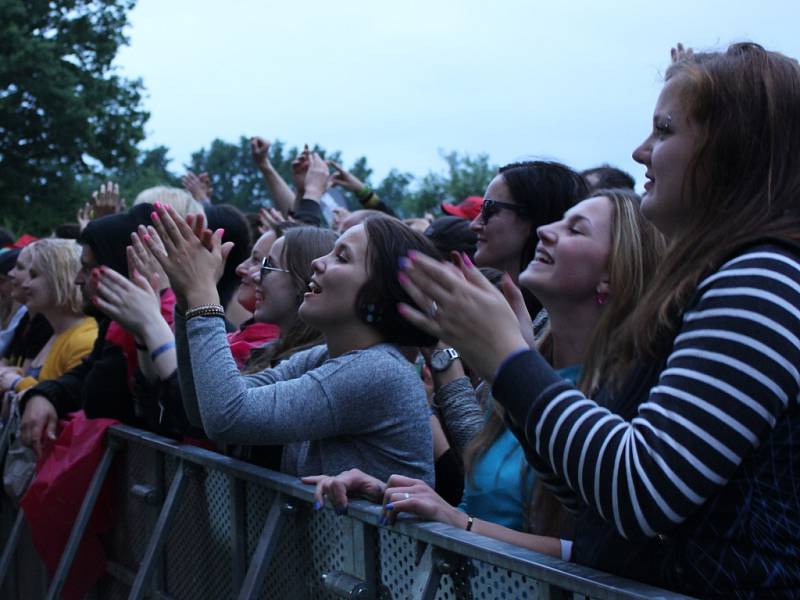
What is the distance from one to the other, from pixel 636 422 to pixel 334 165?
5.11 meters

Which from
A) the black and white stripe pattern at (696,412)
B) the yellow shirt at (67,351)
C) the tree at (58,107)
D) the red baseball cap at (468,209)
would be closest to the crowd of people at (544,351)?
the black and white stripe pattern at (696,412)

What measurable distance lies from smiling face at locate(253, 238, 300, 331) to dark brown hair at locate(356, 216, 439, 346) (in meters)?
0.76

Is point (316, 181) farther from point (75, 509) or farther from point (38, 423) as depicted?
point (75, 509)

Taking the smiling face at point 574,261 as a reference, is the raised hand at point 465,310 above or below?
above

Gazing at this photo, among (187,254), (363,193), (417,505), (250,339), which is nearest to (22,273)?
(363,193)

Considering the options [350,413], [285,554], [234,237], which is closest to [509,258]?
[350,413]

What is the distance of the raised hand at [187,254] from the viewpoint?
9.87 ft

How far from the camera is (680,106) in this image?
1799mm

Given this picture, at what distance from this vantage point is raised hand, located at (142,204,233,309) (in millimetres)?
3008

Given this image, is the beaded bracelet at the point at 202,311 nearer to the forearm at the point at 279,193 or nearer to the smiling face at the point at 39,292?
the smiling face at the point at 39,292

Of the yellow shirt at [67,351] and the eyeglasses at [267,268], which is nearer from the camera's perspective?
the eyeglasses at [267,268]

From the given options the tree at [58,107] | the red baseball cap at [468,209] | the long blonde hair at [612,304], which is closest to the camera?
the long blonde hair at [612,304]

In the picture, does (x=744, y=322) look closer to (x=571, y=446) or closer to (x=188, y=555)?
(x=571, y=446)

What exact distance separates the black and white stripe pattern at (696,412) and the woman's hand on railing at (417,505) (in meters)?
0.71
